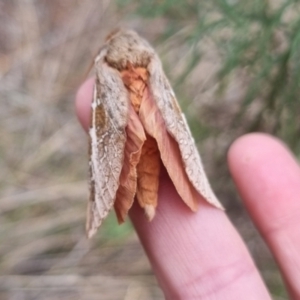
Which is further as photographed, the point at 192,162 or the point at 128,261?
the point at 128,261

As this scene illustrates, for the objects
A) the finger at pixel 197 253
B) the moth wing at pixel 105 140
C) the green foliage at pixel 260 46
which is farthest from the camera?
the green foliage at pixel 260 46

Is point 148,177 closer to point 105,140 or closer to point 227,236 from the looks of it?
point 105,140

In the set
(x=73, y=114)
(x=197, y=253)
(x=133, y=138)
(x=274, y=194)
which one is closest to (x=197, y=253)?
(x=197, y=253)

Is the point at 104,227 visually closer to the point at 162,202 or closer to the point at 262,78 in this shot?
the point at 162,202

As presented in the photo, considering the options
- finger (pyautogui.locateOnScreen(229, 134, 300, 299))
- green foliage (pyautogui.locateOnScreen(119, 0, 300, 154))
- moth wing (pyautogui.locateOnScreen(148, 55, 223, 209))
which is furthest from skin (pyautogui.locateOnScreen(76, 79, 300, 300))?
green foliage (pyautogui.locateOnScreen(119, 0, 300, 154))

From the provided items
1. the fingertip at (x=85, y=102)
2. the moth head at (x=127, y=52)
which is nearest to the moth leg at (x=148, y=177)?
the moth head at (x=127, y=52)

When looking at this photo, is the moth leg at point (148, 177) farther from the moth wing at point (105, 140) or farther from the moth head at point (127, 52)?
A: the moth head at point (127, 52)

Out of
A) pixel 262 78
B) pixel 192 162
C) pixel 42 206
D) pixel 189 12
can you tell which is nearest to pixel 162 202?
pixel 192 162

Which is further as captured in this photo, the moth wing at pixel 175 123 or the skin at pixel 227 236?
the skin at pixel 227 236
